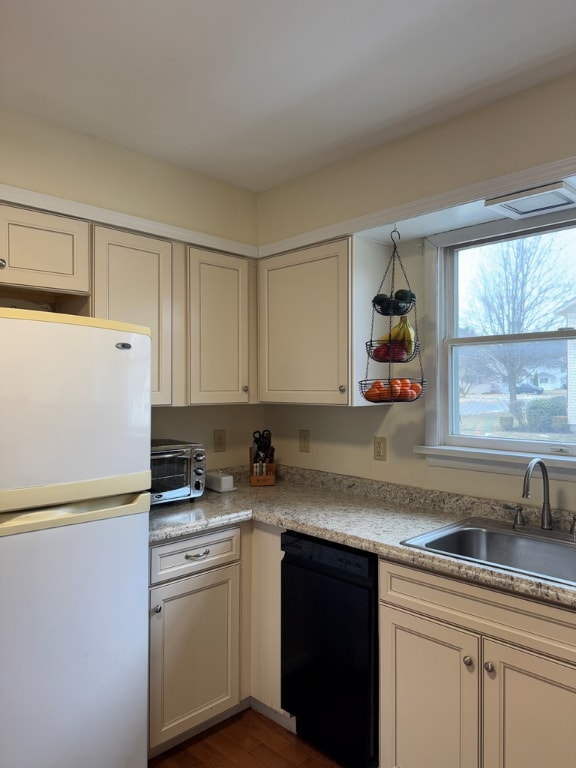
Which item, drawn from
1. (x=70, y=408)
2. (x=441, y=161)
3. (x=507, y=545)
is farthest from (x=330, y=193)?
(x=507, y=545)

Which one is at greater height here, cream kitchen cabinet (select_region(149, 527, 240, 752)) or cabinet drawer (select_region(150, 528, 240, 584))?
cabinet drawer (select_region(150, 528, 240, 584))

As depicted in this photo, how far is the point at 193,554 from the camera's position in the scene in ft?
6.93

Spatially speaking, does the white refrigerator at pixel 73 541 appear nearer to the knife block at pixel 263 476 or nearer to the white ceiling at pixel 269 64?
the white ceiling at pixel 269 64

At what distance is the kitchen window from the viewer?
205 cm

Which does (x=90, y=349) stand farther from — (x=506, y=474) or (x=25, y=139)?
(x=506, y=474)

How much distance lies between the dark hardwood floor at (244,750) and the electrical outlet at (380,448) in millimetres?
1218

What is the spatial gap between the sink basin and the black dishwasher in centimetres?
26

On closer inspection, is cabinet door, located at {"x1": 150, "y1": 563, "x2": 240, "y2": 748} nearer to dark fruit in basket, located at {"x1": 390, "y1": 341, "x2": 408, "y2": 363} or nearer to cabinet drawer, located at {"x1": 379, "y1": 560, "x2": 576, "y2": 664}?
cabinet drawer, located at {"x1": 379, "y1": 560, "x2": 576, "y2": 664}

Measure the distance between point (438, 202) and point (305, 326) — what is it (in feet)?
2.65

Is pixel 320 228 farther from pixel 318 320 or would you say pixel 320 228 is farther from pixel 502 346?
pixel 502 346

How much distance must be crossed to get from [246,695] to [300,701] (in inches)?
13.1

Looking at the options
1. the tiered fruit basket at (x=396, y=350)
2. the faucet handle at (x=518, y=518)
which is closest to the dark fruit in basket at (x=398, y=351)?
the tiered fruit basket at (x=396, y=350)

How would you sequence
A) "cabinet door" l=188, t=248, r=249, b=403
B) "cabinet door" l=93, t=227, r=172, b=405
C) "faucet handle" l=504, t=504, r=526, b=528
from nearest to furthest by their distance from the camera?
"faucet handle" l=504, t=504, r=526, b=528
"cabinet door" l=93, t=227, r=172, b=405
"cabinet door" l=188, t=248, r=249, b=403

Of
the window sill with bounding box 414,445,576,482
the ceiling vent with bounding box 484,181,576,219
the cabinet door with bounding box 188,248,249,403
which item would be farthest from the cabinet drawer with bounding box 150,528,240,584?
the ceiling vent with bounding box 484,181,576,219
